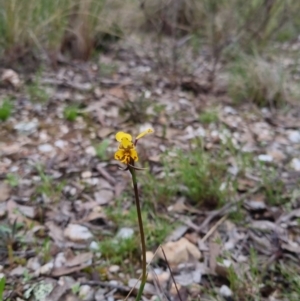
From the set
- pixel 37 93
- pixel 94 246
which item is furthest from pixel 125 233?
pixel 37 93

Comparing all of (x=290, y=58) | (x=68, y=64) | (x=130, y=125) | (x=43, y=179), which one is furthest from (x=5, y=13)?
(x=290, y=58)

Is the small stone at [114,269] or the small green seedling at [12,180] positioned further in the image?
the small green seedling at [12,180]

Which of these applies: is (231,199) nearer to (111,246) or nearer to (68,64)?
(111,246)

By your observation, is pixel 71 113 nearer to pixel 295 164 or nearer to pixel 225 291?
pixel 295 164

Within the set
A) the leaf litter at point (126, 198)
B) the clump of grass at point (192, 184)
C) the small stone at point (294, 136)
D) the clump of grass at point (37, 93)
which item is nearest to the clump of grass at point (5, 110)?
the leaf litter at point (126, 198)

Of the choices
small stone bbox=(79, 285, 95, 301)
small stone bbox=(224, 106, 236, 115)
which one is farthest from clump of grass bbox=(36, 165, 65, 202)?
small stone bbox=(224, 106, 236, 115)

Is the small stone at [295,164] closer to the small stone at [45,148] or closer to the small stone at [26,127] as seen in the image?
the small stone at [45,148]
